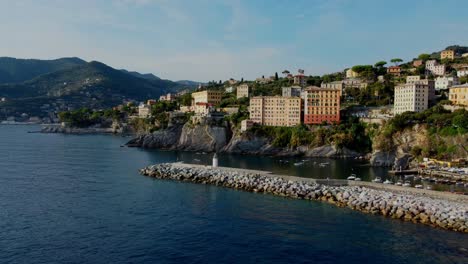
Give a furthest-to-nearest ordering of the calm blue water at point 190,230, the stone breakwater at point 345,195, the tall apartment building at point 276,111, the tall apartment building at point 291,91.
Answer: the tall apartment building at point 291,91
the tall apartment building at point 276,111
the stone breakwater at point 345,195
the calm blue water at point 190,230

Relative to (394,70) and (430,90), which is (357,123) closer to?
(430,90)

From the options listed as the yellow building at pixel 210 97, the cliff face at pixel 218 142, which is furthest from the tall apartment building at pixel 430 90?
the yellow building at pixel 210 97

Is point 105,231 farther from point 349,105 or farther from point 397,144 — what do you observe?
point 349,105

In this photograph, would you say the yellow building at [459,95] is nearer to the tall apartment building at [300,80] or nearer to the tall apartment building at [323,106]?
the tall apartment building at [323,106]

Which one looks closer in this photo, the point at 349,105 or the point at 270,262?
the point at 270,262

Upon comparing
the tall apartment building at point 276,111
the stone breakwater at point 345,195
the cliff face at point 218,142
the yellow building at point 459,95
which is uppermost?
the yellow building at point 459,95

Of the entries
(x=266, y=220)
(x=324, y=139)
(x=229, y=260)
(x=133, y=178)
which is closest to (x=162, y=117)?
(x=324, y=139)

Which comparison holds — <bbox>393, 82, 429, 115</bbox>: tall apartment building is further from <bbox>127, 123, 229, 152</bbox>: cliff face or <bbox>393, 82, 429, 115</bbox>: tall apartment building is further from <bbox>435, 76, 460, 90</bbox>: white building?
<bbox>127, 123, 229, 152</bbox>: cliff face
